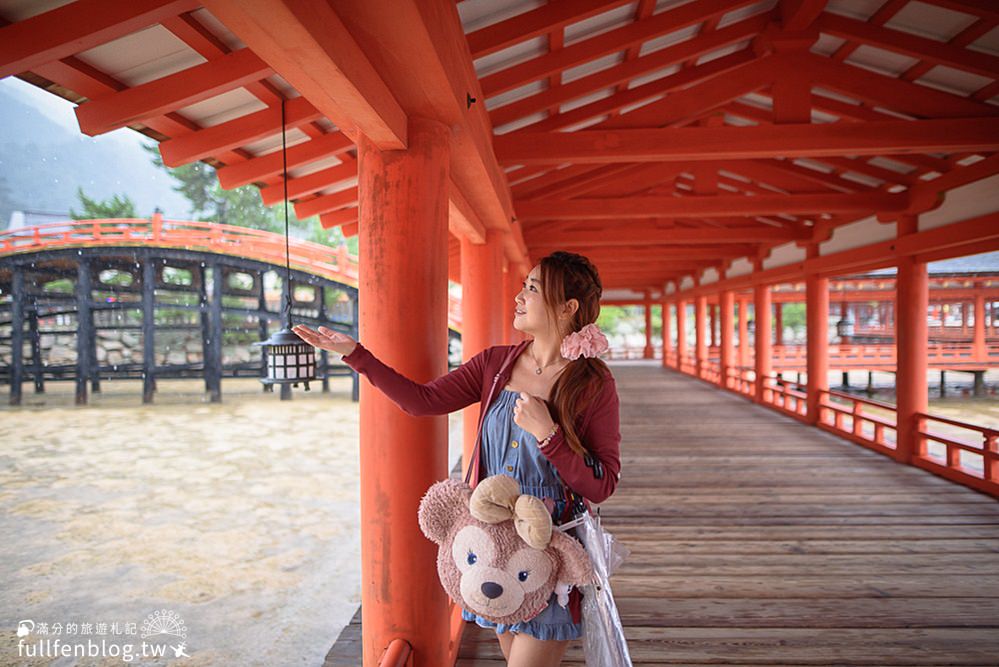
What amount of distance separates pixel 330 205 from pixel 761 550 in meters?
4.30

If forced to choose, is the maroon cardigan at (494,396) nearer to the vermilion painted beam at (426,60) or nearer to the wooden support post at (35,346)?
the vermilion painted beam at (426,60)

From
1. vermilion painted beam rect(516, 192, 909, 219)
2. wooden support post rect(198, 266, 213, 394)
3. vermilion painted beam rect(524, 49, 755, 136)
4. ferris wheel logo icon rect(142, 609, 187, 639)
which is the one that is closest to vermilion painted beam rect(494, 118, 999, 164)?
vermilion painted beam rect(524, 49, 755, 136)

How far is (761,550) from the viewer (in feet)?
12.8

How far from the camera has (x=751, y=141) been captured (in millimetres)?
3727

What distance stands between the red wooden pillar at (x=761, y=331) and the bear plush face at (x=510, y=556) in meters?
A: 10.6

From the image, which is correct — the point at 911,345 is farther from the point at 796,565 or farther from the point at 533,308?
the point at 533,308

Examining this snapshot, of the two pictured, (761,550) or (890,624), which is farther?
(761,550)

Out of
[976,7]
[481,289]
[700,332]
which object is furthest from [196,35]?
[700,332]

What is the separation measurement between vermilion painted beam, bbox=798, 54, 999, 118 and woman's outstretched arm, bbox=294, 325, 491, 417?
377cm

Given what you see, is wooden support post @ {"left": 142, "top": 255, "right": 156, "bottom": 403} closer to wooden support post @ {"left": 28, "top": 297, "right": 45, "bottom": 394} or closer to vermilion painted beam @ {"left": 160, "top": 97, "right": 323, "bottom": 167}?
wooden support post @ {"left": 28, "top": 297, "right": 45, "bottom": 394}

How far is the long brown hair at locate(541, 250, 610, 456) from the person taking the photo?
1.39 meters

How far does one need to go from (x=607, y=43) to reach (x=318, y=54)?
2.51 meters

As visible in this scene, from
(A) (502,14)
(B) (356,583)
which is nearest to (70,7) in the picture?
(A) (502,14)

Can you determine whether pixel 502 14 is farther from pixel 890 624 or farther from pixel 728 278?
pixel 728 278
